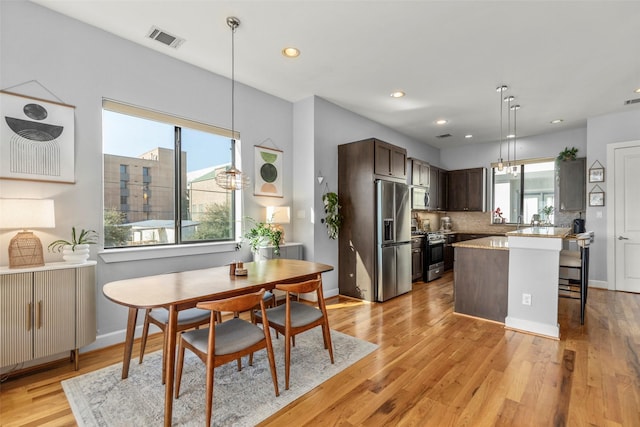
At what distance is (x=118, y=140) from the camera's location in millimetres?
3080

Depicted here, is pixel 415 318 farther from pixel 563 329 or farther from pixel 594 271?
pixel 594 271

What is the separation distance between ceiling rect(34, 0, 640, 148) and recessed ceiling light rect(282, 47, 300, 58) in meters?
0.06

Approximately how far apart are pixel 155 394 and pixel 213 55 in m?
3.20

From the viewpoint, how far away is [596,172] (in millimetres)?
5191

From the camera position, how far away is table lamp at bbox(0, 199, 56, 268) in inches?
87.8

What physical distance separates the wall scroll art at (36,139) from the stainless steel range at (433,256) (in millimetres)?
5384

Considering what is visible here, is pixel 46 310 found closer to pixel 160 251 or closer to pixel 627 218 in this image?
pixel 160 251

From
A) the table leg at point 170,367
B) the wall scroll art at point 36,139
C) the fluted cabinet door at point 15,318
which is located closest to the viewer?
the table leg at point 170,367

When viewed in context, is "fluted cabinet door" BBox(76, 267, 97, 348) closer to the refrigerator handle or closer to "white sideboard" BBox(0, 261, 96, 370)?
"white sideboard" BBox(0, 261, 96, 370)

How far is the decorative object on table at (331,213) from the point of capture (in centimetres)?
454

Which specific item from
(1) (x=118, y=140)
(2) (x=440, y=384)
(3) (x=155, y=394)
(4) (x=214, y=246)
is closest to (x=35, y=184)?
(1) (x=118, y=140)

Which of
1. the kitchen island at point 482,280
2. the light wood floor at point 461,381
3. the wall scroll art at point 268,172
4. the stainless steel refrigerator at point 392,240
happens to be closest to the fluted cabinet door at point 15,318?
the light wood floor at point 461,381

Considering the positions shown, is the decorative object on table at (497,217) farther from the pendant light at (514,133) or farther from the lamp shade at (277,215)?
the lamp shade at (277,215)

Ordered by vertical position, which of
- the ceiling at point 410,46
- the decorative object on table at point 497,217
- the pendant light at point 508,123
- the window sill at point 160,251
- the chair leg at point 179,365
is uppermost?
the ceiling at point 410,46
